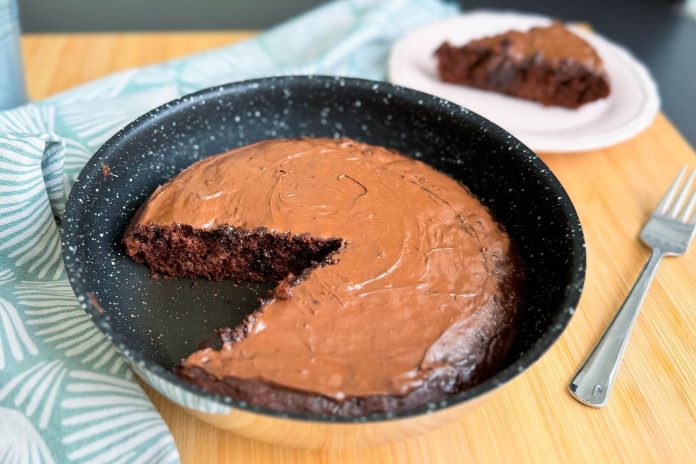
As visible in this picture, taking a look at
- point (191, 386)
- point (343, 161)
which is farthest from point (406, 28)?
point (191, 386)

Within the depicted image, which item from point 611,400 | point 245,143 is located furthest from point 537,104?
point 611,400

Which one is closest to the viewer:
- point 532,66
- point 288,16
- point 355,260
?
point 355,260

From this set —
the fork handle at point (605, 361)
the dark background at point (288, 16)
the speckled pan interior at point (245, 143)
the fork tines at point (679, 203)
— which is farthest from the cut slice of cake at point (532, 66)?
the fork handle at point (605, 361)

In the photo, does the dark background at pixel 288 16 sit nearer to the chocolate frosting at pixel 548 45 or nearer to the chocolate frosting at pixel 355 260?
the chocolate frosting at pixel 548 45

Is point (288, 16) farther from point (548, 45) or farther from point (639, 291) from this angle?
point (639, 291)

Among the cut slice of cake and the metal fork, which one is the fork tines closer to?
the metal fork
